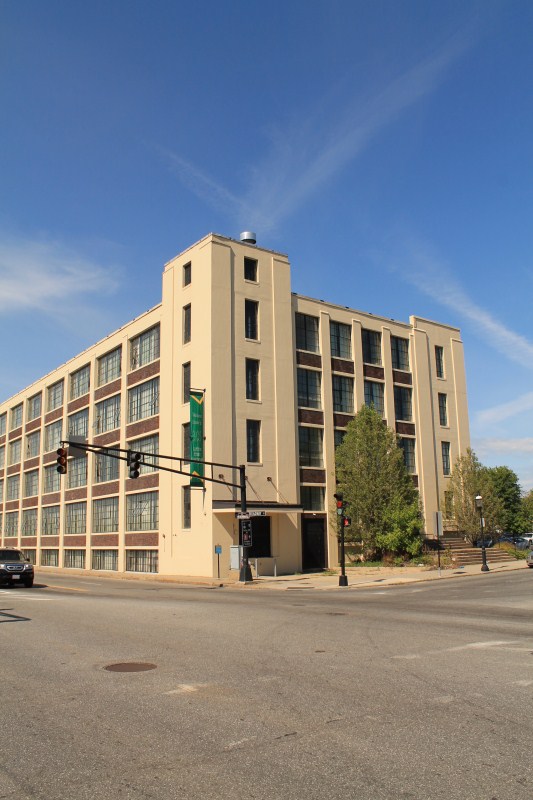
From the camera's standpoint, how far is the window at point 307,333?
4484cm

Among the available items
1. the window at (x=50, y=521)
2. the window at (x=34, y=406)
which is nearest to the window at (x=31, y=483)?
the window at (x=50, y=521)

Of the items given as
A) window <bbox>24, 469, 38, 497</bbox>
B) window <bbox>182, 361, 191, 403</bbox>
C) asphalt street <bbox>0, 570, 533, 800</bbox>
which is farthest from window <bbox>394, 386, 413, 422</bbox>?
asphalt street <bbox>0, 570, 533, 800</bbox>

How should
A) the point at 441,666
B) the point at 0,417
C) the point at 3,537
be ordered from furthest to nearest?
the point at 0,417
the point at 3,537
the point at 441,666

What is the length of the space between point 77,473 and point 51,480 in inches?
263

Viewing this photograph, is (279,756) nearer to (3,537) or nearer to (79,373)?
(79,373)

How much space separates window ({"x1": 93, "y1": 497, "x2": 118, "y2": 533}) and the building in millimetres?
143

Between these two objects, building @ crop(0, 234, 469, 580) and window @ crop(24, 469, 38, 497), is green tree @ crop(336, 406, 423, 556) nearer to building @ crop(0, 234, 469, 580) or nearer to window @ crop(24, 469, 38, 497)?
building @ crop(0, 234, 469, 580)

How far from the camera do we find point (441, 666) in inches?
385

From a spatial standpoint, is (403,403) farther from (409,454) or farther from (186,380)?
(186,380)

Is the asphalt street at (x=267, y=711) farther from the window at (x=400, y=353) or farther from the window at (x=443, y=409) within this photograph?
the window at (x=443, y=409)

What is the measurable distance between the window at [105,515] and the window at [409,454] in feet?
67.5

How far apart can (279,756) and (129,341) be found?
4396 cm

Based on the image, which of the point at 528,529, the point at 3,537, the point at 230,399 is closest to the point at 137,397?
the point at 230,399

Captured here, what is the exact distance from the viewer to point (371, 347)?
4975 cm
